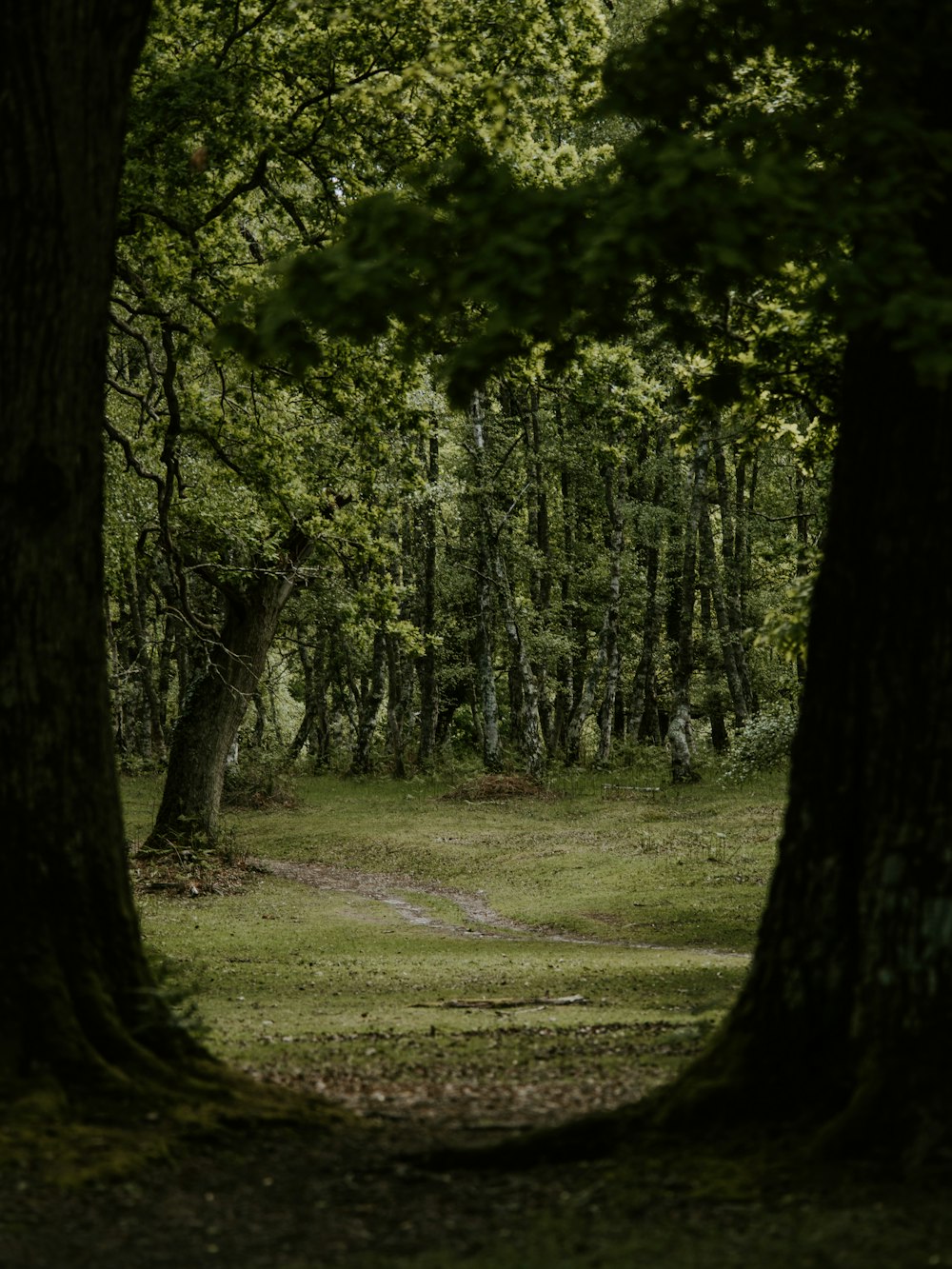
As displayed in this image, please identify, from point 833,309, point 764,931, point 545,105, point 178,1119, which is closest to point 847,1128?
point 764,931

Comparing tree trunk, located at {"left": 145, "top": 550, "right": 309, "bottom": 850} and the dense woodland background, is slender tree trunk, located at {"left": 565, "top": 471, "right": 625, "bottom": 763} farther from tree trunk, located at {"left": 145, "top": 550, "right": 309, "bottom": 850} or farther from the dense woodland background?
tree trunk, located at {"left": 145, "top": 550, "right": 309, "bottom": 850}

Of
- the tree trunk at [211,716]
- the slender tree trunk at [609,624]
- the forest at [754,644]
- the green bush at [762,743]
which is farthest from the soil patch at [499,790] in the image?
the forest at [754,644]

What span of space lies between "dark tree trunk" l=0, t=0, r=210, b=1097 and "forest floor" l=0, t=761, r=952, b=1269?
525 mm

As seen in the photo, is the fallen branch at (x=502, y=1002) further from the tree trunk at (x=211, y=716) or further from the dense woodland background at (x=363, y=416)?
the tree trunk at (x=211, y=716)

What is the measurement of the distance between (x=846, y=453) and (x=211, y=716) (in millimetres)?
20170

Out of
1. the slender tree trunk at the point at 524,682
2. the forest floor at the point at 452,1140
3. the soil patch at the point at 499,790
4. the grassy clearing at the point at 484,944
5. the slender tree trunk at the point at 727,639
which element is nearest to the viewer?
the forest floor at the point at 452,1140

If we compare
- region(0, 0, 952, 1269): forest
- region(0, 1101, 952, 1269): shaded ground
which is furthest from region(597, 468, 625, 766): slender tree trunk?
region(0, 1101, 952, 1269): shaded ground

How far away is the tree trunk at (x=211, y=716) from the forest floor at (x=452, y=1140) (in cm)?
449

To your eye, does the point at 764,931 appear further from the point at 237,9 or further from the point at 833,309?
the point at 237,9

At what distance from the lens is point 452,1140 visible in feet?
20.3

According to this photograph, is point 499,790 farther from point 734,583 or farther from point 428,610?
point 734,583

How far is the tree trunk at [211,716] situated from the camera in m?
24.7

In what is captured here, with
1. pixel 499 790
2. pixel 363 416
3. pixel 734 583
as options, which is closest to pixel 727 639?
pixel 734 583

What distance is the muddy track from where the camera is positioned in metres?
18.4
